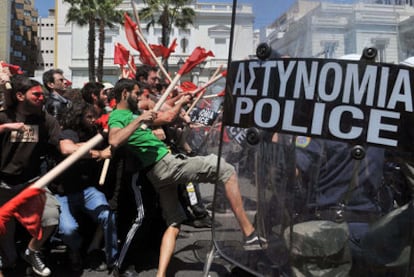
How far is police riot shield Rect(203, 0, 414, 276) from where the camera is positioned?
168 centimetres

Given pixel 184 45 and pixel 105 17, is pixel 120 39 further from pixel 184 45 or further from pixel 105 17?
pixel 105 17

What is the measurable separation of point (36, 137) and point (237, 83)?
2.51m

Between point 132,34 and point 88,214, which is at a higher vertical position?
point 132,34

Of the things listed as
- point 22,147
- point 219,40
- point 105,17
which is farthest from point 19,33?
point 22,147

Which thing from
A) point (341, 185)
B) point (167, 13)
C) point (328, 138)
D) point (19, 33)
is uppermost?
point (19, 33)

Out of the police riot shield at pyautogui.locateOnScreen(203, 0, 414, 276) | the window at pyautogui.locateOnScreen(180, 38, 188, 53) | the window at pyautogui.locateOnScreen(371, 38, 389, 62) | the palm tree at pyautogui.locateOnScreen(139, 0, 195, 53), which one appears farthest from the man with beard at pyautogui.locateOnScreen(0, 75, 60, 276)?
the window at pyautogui.locateOnScreen(180, 38, 188, 53)

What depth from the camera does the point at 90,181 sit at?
4309 mm

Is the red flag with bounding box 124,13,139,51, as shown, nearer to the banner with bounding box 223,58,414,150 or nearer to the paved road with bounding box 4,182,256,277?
the paved road with bounding box 4,182,256,277

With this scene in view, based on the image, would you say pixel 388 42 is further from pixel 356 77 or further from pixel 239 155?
pixel 239 155

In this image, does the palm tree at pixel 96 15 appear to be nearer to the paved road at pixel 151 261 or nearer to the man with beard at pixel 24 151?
the paved road at pixel 151 261

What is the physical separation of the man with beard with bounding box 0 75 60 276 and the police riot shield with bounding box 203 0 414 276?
2.39 m

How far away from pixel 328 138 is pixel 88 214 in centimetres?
299

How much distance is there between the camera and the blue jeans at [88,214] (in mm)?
4004

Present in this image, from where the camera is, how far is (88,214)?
13.8ft
